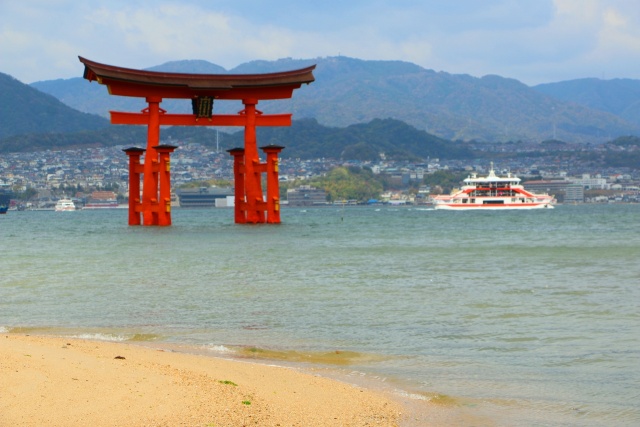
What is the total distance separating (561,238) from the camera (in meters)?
41.9

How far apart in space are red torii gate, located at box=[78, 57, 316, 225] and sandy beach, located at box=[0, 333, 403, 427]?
3912cm

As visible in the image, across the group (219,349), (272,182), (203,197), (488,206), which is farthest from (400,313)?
(203,197)

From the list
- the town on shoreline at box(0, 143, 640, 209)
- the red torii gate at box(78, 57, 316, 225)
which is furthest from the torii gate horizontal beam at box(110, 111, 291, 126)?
the town on shoreline at box(0, 143, 640, 209)

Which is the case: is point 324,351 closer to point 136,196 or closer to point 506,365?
point 506,365

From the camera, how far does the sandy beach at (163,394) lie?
289 inches

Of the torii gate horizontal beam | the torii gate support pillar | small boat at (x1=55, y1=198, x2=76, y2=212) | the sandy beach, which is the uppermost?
the torii gate horizontal beam

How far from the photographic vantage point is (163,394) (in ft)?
26.6

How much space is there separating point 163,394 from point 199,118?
44.2 metres

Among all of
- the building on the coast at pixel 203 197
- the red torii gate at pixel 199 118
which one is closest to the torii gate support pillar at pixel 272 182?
the red torii gate at pixel 199 118

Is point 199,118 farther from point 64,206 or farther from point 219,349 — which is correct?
point 64,206

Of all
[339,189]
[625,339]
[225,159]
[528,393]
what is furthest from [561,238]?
[225,159]

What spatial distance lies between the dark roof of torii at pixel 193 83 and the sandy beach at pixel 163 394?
38400 mm

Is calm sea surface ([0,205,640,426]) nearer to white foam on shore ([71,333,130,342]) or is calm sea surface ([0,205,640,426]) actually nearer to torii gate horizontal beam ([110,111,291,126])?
white foam on shore ([71,333,130,342])

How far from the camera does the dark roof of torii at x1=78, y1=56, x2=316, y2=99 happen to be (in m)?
47.5
